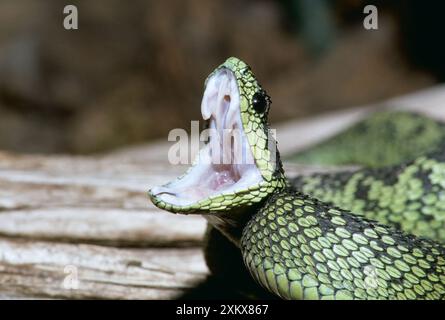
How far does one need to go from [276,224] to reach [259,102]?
48 cm

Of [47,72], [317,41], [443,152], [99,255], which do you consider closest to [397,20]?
[317,41]

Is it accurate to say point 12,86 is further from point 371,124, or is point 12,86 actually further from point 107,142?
point 371,124

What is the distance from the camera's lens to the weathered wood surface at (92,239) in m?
3.09

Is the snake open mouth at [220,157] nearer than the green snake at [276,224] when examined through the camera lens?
No

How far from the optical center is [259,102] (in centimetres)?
238

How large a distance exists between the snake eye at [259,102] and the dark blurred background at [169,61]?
7.44 meters

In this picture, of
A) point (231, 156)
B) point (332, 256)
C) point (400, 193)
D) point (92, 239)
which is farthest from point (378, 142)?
point (332, 256)

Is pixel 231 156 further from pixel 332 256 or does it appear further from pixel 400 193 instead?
pixel 400 193

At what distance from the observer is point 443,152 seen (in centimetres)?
314

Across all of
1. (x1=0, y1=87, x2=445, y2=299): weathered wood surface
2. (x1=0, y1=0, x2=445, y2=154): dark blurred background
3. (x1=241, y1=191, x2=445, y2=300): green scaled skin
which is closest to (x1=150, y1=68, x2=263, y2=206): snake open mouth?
(x1=241, y1=191, x2=445, y2=300): green scaled skin

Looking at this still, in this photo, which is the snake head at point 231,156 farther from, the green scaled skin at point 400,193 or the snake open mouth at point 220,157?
the green scaled skin at point 400,193

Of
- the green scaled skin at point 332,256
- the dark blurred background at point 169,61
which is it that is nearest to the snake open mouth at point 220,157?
the green scaled skin at point 332,256

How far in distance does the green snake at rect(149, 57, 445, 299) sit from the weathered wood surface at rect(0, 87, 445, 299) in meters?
0.66
